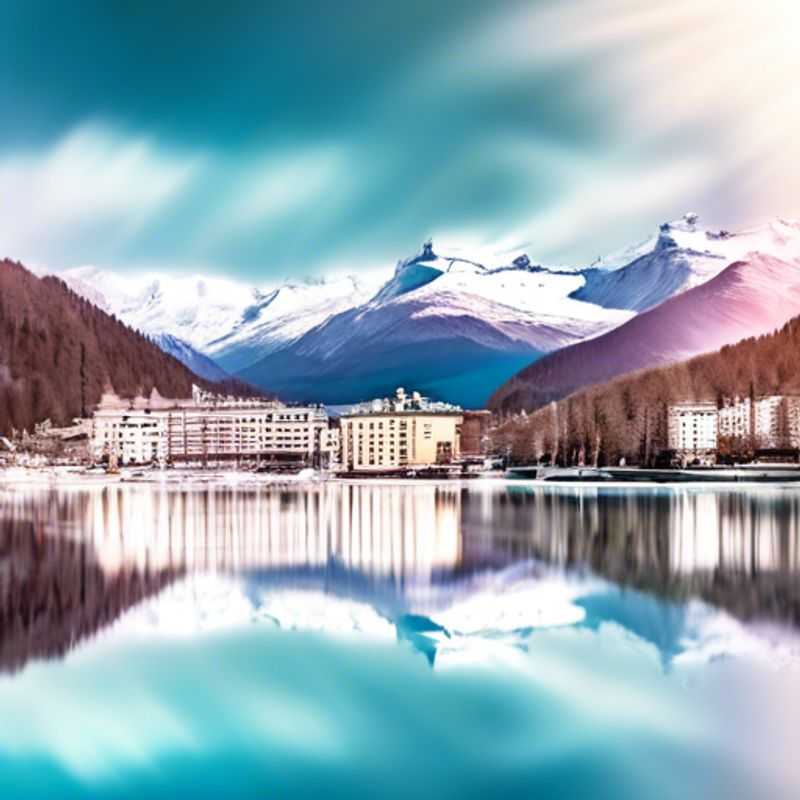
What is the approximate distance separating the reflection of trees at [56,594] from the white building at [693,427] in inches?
569

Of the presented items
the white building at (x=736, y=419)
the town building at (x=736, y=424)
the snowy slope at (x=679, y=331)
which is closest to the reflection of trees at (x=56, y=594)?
the town building at (x=736, y=424)

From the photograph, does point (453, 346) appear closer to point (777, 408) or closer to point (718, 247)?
point (718, 247)

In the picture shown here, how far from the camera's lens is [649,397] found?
69.2 feet

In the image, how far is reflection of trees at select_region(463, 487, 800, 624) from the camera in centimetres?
530

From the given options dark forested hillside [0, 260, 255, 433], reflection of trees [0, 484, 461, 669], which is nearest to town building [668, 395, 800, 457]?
reflection of trees [0, 484, 461, 669]

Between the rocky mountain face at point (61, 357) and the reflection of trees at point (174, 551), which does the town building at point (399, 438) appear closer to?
the rocky mountain face at point (61, 357)

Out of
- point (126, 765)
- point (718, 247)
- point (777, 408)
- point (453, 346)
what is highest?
point (718, 247)

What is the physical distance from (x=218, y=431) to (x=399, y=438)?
4879mm

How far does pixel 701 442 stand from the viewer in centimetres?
2009

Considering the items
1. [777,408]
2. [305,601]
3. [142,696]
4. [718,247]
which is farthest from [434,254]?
[142,696]

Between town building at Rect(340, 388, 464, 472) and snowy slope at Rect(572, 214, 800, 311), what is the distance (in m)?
5.34

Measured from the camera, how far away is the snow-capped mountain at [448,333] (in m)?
27.9

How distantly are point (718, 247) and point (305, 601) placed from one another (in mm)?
22445

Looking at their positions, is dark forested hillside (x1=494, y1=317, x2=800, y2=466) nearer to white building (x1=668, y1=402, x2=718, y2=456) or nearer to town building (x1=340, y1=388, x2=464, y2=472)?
white building (x1=668, y1=402, x2=718, y2=456)
